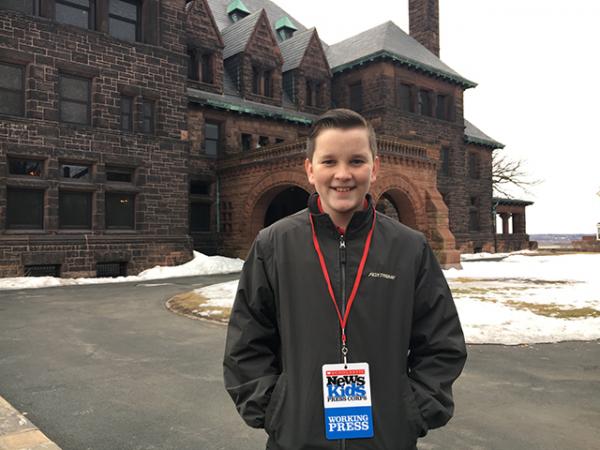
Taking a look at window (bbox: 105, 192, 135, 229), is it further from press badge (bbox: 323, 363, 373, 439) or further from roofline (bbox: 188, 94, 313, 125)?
press badge (bbox: 323, 363, 373, 439)

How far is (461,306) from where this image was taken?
31.5 feet

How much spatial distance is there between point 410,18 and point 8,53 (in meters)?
27.6

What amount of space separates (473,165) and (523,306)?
27960 millimetres

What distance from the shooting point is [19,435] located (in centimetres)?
361

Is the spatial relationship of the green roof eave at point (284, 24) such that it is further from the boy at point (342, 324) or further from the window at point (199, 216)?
the boy at point (342, 324)

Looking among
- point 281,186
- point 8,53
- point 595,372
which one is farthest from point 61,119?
point 595,372

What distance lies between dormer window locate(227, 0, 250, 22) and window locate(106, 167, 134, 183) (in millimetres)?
15370

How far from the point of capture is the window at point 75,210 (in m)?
17.7

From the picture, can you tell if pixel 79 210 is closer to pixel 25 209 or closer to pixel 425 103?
pixel 25 209

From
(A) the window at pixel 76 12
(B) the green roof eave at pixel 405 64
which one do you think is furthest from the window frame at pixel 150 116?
(B) the green roof eave at pixel 405 64

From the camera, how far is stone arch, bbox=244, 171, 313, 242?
20.0m

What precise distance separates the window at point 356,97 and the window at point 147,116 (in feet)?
43.1

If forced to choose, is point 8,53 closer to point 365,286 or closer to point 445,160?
point 365,286

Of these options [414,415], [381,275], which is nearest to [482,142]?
[381,275]
